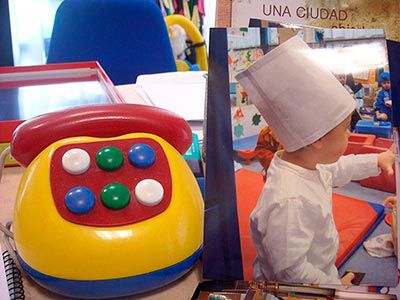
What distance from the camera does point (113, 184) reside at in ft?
1.70

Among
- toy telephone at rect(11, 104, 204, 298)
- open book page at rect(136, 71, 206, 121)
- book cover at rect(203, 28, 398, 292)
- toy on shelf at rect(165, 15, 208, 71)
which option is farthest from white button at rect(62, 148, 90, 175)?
toy on shelf at rect(165, 15, 208, 71)

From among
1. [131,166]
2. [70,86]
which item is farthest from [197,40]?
[131,166]

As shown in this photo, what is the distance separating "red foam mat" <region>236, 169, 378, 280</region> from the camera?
0.49 m

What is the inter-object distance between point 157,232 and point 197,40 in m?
1.28

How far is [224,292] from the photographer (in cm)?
51

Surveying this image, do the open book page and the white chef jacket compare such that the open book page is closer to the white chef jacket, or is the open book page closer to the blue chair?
the blue chair

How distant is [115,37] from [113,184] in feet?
3.14

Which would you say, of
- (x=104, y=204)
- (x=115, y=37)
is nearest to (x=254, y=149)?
(x=104, y=204)

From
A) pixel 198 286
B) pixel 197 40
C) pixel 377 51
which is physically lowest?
pixel 198 286

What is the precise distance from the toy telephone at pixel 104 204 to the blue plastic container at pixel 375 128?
176 millimetres

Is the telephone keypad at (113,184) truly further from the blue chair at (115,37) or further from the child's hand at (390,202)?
the blue chair at (115,37)

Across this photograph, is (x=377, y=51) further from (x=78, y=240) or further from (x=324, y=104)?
(x=78, y=240)

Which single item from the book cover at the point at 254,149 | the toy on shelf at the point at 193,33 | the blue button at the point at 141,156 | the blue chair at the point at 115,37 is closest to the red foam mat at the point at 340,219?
the book cover at the point at 254,149

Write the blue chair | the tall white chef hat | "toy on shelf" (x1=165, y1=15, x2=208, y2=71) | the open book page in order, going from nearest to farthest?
1. the tall white chef hat
2. the open book page
3. the blue chair
4. "toy on shelf" (x1=165, y1=15, x2=208, y2=71)
